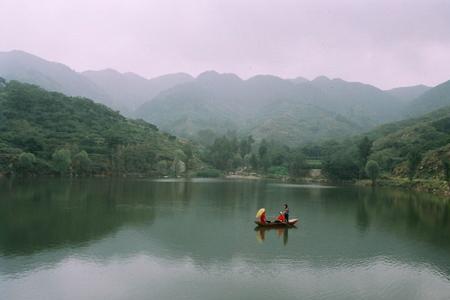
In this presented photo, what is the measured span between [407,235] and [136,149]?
311 feet

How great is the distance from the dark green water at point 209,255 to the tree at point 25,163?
1826 inches

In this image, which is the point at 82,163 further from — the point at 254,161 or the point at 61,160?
the point at 254,161

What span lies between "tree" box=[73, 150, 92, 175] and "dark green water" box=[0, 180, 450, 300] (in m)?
53.9

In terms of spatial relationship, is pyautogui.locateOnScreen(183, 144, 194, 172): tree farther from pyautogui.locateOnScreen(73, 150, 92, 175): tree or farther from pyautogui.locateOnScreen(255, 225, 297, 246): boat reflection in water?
pyautogui.locateOnScreen(255, 225, 297, 246): boat reflection in water

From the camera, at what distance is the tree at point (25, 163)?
282 ft

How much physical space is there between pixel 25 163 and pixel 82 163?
14125mm

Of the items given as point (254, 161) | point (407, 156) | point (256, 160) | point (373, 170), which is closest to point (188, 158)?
point (254, 161)

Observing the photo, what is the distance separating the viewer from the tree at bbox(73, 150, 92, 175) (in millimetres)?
96806

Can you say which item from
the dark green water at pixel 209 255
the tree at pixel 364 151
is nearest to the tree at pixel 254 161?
the tree at pixel 364 151

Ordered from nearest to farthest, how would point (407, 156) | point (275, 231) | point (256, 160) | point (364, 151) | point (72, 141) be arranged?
point (275, 231)
point (407, 156)
point (72, 141)
point (364, 151)
point (256, 160)

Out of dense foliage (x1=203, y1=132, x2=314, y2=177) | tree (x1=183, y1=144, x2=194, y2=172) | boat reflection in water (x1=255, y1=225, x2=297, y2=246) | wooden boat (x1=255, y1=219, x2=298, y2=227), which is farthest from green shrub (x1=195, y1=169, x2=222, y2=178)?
boat reflection in water (x1=255, y1=225, x2=297, y2=246)

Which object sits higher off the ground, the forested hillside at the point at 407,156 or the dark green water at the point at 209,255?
the forested hillside at the point at 407,156

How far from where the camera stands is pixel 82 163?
9781 cm

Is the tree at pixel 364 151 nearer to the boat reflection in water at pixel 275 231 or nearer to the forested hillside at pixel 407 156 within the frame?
the forested hillside at pixel 407 156
